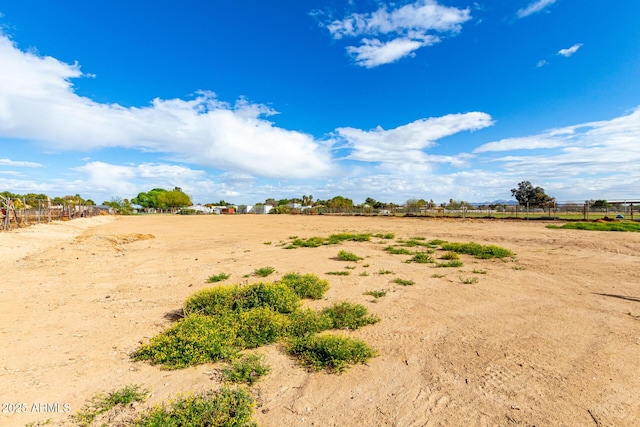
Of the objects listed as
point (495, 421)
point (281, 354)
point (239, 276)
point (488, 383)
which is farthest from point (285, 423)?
point (239, 276)

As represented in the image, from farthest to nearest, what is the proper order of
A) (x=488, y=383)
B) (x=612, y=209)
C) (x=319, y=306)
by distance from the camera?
(x=612, y=209), (x=319, y=306), (x=488, y=383)

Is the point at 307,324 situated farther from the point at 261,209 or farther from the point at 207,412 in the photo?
the point at 261,209

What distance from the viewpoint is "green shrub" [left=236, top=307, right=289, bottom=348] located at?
428 cm

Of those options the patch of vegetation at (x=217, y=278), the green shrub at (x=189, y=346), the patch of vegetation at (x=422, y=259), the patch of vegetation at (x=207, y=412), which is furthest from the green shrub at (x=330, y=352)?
the patch of vegetation at (x=422, y=259)

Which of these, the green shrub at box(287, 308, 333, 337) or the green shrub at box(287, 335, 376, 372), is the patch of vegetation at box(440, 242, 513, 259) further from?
the green shrub at box(287, 335, 376, 372)

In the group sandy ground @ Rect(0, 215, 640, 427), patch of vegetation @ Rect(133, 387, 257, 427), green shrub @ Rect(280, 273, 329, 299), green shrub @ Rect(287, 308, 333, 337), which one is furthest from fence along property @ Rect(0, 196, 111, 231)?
patch of vegetation @ Rect(133, 387, 257, 427)

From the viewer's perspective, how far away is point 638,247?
37.6ft

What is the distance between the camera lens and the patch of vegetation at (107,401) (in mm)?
2752

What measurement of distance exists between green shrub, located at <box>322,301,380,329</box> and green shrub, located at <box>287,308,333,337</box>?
13cm

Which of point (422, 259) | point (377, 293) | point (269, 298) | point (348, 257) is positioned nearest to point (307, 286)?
point (269, 298)

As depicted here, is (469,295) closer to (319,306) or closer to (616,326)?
(616,326)

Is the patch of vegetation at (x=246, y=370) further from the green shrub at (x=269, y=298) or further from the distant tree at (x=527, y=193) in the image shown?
the distant tree at (x=527, y=193)

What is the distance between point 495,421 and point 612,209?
37.9 meters

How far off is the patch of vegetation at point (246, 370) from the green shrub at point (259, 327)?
0.45 meters
